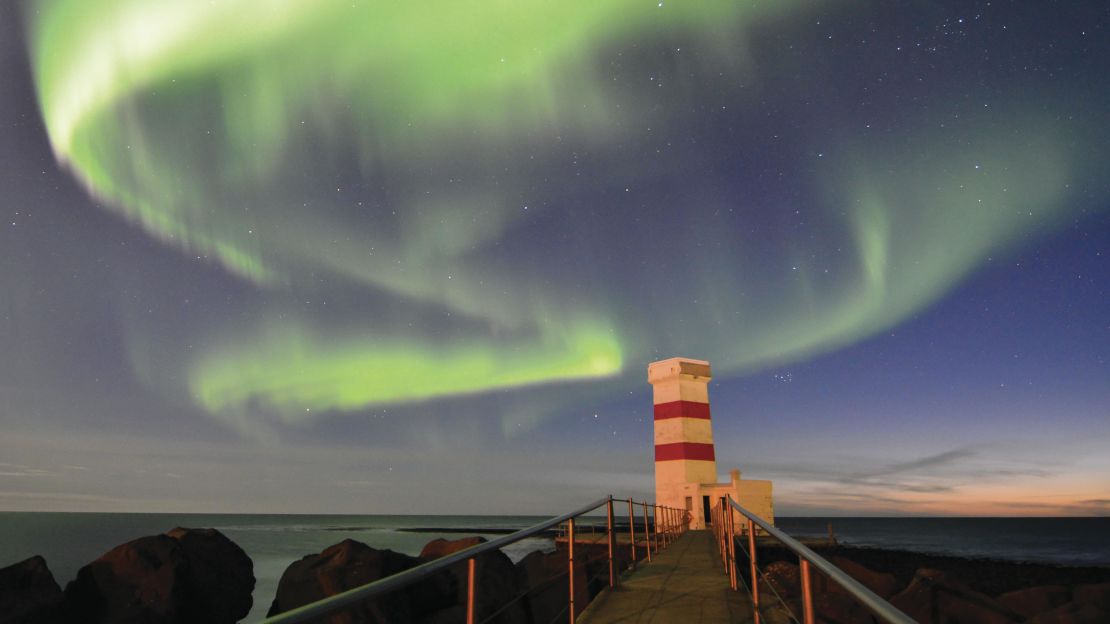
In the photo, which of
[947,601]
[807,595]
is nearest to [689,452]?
[947,601]

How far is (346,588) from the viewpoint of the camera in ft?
40.1

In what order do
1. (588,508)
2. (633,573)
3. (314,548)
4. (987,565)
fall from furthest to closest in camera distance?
(314,548)
(987,565)
(633,573)
(588,508)

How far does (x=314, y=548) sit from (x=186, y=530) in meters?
54.7

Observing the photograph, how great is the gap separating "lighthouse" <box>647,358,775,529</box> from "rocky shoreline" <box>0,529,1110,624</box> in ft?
17.3

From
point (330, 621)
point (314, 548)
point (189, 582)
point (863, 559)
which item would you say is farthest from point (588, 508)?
point (314, 548)

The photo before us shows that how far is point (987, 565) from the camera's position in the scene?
1526 inches

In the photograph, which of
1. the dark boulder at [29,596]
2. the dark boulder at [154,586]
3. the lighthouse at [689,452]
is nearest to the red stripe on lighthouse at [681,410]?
the lighthouse at [689,452]

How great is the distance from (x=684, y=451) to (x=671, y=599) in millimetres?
14647

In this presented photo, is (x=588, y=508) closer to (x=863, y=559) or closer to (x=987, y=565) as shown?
(x=863, y=559)

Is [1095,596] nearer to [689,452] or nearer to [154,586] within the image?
[689,452]

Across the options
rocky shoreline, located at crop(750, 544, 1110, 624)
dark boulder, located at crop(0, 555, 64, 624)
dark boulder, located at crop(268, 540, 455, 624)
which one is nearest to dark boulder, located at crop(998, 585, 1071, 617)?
rocky shoreline, located at crop(750, 544, 1110, 624)

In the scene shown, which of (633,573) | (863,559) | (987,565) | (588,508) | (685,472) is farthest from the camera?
(987,565)

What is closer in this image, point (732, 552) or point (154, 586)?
point (732, 552)

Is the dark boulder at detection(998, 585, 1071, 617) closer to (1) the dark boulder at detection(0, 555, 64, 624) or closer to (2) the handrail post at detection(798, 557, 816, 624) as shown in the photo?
(2) the handrail post at detection(798, 557, 816, 624)
